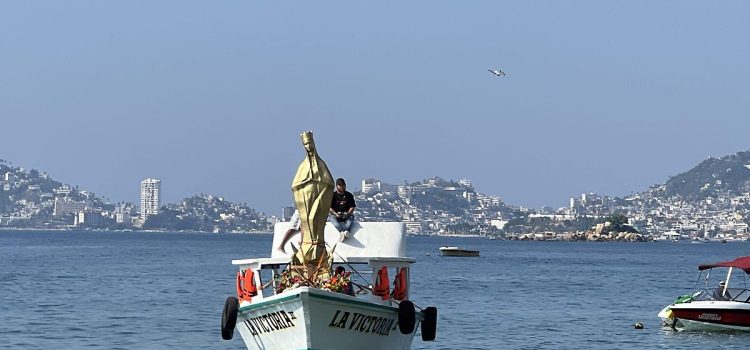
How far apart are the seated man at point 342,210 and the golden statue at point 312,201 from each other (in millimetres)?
1410

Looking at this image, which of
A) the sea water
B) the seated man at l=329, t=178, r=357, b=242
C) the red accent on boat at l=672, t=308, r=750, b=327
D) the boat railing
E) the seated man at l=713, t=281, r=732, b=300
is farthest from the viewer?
the seated man at l=713, t=281, r=732, b=300

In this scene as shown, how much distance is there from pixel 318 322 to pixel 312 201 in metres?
2.75

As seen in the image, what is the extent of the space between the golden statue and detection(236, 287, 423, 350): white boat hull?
1.25m

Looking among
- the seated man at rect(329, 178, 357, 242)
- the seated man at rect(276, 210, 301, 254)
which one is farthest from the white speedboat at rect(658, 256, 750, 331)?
the seated man at rect(276, 210, 301, 254)

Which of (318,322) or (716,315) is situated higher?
(318,322)

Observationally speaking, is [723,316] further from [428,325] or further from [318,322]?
[318,322]

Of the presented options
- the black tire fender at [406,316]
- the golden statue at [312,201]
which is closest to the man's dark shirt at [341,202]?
the golden statue at [312,201]

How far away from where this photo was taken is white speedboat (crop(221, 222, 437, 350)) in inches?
1118

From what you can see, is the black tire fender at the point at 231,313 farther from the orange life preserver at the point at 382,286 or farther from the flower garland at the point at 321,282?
the orange life preserver at the point at 382,286

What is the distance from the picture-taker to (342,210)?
31578 millimetres

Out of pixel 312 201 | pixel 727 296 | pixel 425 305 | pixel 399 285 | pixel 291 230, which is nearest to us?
pixel 312 201

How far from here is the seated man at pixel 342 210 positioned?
31469mm

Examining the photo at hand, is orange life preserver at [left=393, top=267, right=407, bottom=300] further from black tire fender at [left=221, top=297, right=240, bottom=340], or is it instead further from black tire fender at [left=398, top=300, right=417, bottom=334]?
black tire fender at [left=221, top=297, right=240, bottom=340]

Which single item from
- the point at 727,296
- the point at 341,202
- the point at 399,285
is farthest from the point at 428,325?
the point at 727,296
